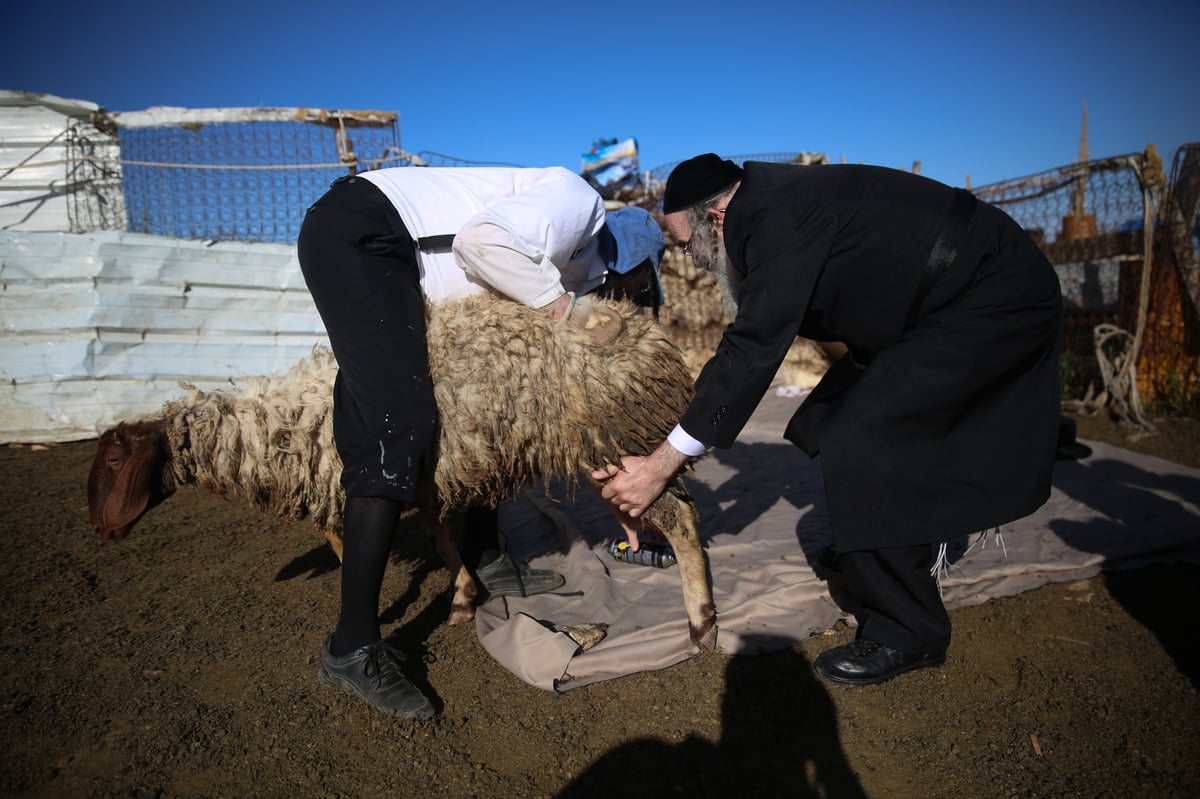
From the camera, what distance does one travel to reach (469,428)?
242 cm

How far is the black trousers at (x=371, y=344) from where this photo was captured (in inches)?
87.4

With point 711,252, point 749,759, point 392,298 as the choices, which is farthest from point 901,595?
point 392,298

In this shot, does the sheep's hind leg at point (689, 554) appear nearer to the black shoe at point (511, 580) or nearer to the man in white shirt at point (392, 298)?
the man in white shirt at point (392, 298)

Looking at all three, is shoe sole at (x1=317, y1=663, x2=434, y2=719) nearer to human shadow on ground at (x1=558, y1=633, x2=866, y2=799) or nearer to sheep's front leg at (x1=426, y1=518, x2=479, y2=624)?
human shadow on ground at (x1=558, y1=633, x2=866, y2=799)

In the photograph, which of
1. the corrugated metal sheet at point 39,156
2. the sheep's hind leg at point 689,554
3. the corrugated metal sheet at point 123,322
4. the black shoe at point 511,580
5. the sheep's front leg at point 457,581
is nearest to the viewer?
the sheep's hind leg at point 689,554

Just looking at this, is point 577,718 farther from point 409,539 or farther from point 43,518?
point 43,518

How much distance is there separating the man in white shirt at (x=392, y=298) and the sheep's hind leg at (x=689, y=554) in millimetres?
739

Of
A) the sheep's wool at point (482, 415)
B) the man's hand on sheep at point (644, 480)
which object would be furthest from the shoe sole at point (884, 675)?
the sheep's wool at point (482, 415)

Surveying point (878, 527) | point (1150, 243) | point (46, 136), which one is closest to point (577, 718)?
point (878, 527)

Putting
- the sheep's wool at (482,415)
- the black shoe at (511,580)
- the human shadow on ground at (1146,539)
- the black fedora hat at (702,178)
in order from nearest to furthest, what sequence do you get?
the black fedora hat at (702,178) → the sheep's wool at (482,415) → the human shadow on ground at (1146,539) → the black shoe at (511,580)

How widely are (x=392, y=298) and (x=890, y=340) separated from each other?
1.74 m

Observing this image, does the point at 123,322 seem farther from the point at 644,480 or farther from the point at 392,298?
the point at 644,480

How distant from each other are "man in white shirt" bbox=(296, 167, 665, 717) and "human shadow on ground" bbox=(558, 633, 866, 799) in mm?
744

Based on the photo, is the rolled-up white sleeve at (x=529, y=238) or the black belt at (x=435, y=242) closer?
the rolled-up white sleeve at (x=529, y=238)
